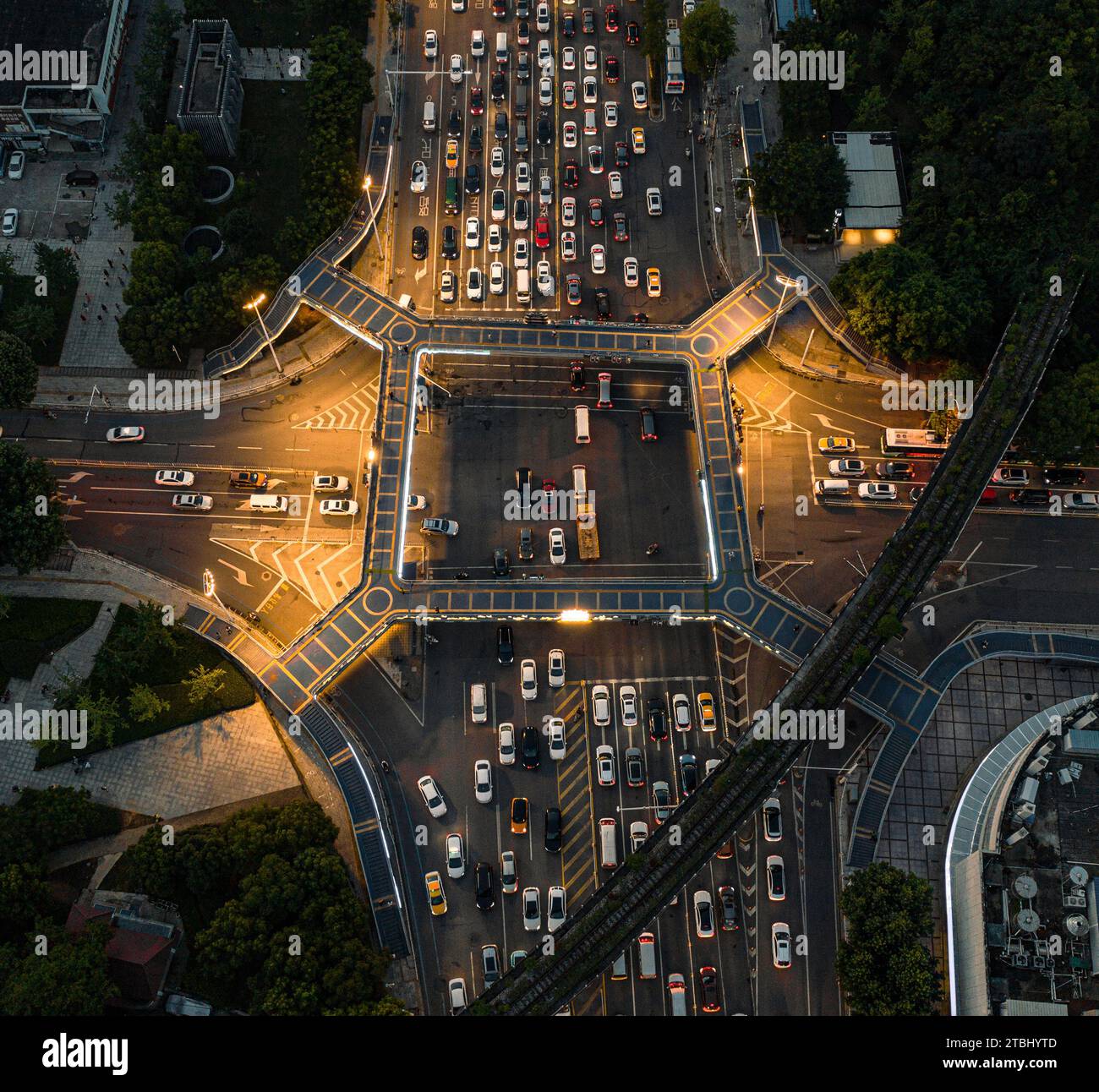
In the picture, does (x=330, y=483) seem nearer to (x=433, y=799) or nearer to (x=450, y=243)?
(x=450, y=243)

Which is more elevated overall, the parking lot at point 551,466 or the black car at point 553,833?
the parking lot at point 551,466

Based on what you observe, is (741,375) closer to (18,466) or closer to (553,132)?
(553,132)

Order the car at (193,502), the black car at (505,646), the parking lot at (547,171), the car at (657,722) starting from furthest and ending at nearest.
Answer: the parking lot at (547,171) < the car at (193,502) < the black car at (505,646) < the car at (657,722)

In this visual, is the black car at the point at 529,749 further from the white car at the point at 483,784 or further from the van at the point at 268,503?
the van at the point at 268,503

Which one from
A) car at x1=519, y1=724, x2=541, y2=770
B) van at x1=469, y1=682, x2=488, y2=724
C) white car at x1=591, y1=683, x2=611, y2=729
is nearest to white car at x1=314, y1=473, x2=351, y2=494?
van at x1=469, y1=682, x2=488, y2=724

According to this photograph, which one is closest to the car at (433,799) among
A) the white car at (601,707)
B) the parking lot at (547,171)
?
the white car at (601,707)

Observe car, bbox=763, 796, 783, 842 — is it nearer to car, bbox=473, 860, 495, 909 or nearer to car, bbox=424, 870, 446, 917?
car, bbox=473, 860, 495, 909

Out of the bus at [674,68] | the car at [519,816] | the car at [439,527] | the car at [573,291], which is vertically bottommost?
the car at [519,816]
